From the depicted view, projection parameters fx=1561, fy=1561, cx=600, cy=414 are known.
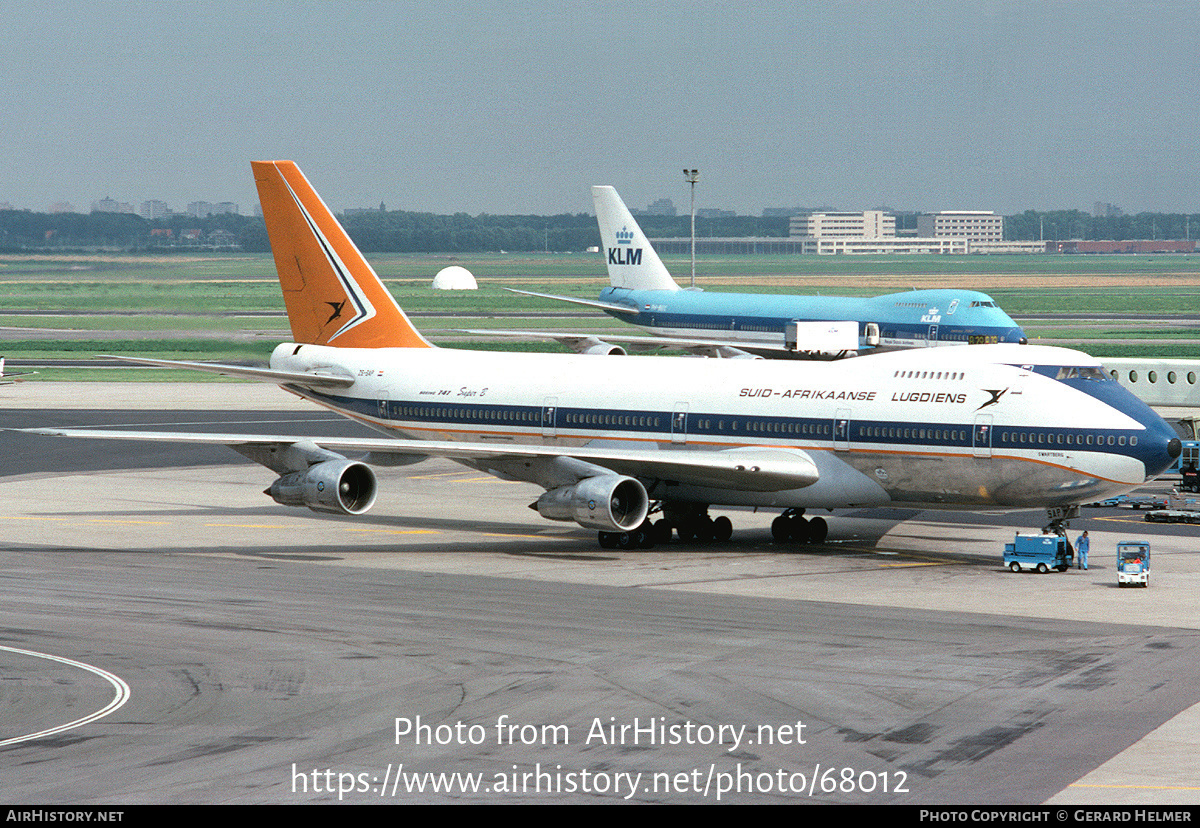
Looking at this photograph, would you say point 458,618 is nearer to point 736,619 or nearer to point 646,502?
point 736,619

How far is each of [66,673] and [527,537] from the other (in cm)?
1753

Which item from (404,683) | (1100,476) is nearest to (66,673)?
(404,683)

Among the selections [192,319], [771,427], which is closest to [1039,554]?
[771,427]

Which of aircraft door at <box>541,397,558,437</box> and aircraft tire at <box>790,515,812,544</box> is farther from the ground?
aircraft door at <box>541,397,558,437</box>

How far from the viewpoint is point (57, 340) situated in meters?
114

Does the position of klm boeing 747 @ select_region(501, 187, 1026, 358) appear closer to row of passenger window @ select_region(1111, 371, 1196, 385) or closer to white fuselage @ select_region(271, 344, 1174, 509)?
row of passenger window @ select_region(1111, 371, 1196, 385)

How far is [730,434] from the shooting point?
38344 millimetres

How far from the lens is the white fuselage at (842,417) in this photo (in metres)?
34.6

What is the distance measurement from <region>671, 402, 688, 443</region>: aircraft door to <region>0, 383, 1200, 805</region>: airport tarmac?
9.37ft

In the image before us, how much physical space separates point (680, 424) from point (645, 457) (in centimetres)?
195

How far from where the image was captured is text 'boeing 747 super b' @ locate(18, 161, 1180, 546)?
3478cm

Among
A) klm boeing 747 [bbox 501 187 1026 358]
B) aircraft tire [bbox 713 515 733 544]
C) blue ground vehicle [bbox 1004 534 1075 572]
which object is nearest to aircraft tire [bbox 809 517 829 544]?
aircraft tire [bbox 713 515 733 544]

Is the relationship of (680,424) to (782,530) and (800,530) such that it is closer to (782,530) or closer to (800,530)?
(782,530)

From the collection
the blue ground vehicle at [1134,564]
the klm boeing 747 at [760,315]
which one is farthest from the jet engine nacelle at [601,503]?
the klm boeing 747 at [760,315]
